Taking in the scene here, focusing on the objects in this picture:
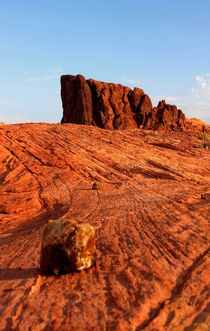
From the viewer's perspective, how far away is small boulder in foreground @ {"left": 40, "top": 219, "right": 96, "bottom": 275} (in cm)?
643

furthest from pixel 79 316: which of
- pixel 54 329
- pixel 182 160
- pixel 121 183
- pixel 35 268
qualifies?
pixel 182 160

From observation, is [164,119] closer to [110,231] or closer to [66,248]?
[110,231]

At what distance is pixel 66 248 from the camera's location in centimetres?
640

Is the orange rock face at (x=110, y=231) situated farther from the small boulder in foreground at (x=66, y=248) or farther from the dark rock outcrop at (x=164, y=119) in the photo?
the dark rock outcrop at (x=164, y=119)

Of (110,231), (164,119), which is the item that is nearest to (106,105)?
(164,119)

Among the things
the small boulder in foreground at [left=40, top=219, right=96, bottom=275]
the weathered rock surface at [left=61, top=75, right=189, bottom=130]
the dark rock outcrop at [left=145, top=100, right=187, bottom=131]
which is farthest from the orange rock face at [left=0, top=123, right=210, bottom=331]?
the dark rock outcrop at [left=145, top=100, right=187, bottom=131]

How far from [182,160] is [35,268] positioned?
11.7 metres

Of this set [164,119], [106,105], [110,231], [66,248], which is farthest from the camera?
[164,119]

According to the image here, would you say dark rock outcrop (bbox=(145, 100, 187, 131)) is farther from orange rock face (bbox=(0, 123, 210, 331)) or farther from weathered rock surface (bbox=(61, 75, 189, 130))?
orange rock face (bbox=(0, 123, 210, 331))

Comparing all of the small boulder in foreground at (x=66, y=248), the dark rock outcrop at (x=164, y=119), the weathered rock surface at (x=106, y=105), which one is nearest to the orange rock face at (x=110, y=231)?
the small boulder in foreground at (x=66, y=248)

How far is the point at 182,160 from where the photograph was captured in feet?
58.3

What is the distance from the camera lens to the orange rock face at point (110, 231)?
533 centimetres

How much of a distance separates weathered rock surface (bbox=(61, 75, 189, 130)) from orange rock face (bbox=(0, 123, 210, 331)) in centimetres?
999

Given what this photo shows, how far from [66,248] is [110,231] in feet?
7.01
